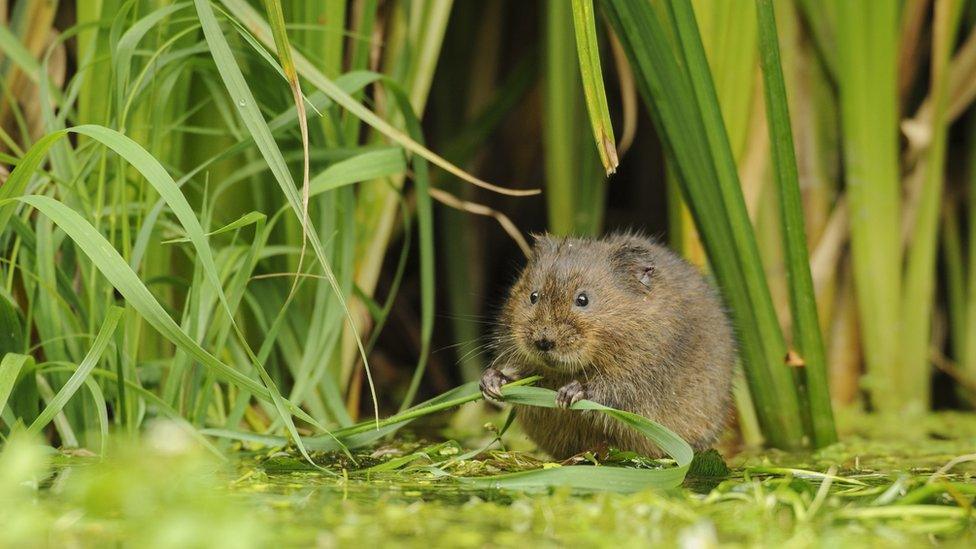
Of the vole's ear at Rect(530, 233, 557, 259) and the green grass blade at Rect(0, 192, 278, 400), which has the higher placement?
the vole's ear at Rect(530, 233, 557, 259)

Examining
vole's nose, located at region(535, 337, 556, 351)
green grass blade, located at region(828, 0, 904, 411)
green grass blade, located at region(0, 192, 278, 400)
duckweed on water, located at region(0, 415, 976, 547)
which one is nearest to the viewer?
duckweed on water, located at region(0, 415, 976, 547)

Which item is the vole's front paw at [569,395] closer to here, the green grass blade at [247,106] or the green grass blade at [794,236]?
the green grass blade at [247,106]

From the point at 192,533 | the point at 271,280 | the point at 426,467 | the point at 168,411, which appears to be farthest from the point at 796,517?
the point at 271,280

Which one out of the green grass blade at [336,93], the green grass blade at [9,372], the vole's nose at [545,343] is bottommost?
the green grass blade at [9,372]

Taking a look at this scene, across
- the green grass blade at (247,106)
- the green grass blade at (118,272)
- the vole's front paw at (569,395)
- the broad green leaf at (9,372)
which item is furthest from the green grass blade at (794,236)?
the broad green leaf at (9,372)

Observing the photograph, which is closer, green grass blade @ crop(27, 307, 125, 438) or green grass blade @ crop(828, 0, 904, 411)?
green grass blade @ crop(27, 307, 125, 438)

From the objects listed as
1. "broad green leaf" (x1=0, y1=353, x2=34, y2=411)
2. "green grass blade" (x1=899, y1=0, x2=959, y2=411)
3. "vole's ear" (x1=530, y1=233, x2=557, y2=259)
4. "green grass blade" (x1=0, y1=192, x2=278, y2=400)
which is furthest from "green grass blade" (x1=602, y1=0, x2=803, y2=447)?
"broad green leaf" (x1=0, y1=353, x2=34, y2=411)

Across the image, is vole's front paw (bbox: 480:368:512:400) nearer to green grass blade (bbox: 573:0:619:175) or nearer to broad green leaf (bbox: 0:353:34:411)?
green grass blade (bbox: 573:0:619:175)

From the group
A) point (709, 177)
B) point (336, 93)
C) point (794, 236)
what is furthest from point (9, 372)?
point (794, 236)
